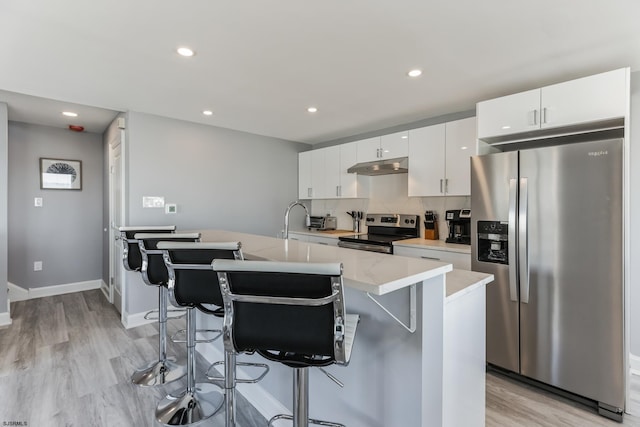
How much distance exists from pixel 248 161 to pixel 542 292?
362 centimetres

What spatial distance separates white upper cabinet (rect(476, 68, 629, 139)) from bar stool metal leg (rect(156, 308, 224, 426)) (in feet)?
8.85

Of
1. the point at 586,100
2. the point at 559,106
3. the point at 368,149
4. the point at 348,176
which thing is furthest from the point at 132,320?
the point at 586,100

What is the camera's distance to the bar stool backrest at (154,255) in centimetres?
189

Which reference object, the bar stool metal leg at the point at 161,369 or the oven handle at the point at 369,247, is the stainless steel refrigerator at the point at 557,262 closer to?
the oven handle at the point at 369,247

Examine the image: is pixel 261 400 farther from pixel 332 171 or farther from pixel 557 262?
pixel 332 171

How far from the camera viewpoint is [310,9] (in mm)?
1618

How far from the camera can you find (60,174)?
14.6 ft

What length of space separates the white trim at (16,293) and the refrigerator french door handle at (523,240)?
583cm

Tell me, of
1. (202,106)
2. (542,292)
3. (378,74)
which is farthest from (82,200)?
(542,292)

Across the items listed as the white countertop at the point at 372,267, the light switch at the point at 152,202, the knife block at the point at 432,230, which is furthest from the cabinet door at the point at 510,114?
Answer: the light switch at the point at 152,202

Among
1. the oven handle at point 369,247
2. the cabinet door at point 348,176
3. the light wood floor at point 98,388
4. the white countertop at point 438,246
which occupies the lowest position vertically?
the light wood floor at point 98,388

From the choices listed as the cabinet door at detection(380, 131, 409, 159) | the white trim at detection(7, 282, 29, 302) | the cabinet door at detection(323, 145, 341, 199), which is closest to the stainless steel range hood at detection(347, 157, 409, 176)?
the cabinet door at detection(380, 131, 409, 159)

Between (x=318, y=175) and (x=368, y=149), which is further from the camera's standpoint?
(x=318, y=175)

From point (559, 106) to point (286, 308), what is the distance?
95.9 inches
